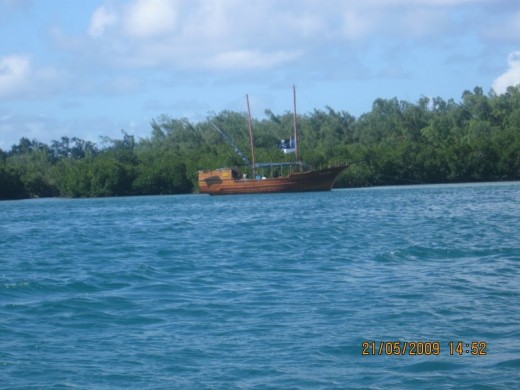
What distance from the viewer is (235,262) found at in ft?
73.3

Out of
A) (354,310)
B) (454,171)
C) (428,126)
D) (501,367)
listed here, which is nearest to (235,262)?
(354,310)

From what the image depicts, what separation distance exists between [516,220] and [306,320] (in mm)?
19244

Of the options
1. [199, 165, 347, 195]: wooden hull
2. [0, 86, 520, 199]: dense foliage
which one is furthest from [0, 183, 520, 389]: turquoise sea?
[0, 86, 520, 199]: dense foliage

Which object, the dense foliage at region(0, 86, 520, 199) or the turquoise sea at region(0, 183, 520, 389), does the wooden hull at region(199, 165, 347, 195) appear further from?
the turquoise sea at region(0, 183, 520, 389)

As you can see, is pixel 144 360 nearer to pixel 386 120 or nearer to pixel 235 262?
pixel 235 262

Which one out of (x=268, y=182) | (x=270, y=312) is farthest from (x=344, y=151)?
(x=270, y=312)

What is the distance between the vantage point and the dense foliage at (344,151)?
76.9 m

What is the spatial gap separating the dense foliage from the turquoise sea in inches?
1937

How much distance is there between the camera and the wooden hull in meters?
69.2
